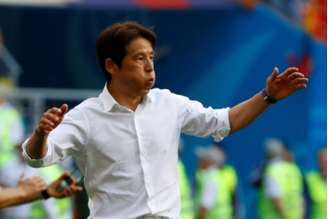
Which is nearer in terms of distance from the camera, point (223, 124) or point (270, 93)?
point (270, 93)

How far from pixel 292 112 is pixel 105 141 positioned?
43.6 ft

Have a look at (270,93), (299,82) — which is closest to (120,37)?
(270,93)

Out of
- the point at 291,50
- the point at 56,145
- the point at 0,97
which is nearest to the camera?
the point at 56,145

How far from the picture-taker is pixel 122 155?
7035 mm

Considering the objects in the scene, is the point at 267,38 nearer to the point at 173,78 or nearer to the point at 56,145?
the point at 173,78

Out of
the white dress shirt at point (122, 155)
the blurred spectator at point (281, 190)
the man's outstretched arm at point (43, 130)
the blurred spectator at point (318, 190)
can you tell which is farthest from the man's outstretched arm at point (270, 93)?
the blurred spectator at point (281, 190)

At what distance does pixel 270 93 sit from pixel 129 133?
2.33 ft

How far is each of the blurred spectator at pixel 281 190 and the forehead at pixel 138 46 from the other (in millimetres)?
10101

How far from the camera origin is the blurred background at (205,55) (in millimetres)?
19656

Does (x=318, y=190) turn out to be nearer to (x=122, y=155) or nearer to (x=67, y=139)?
(x=122, y=155)

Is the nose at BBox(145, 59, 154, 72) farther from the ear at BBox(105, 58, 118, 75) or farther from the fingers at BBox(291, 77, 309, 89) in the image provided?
the fingers at BBox(291, 77, 309, 89)

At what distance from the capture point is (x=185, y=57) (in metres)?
20.7

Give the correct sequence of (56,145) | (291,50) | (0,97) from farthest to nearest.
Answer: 1. (291,50)
2. (0,97)
3. (56,145)

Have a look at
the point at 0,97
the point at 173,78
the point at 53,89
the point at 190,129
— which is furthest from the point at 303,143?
the point at 190,129
